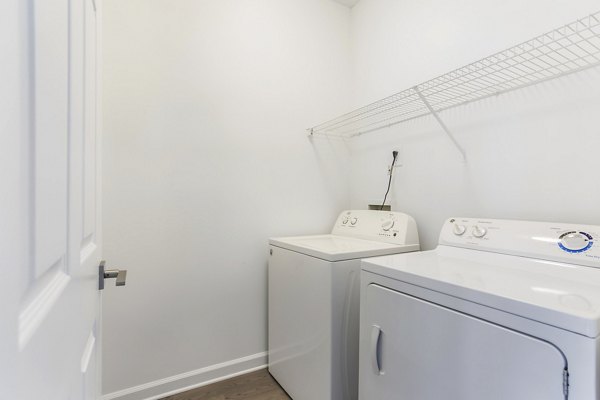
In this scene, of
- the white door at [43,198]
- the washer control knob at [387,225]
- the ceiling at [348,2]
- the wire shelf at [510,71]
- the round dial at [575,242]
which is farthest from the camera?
the ceiling at [348,2]

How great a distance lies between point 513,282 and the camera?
89cm

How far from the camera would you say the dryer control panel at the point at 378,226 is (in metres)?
1.65

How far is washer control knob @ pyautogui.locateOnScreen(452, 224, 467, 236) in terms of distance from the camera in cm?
135

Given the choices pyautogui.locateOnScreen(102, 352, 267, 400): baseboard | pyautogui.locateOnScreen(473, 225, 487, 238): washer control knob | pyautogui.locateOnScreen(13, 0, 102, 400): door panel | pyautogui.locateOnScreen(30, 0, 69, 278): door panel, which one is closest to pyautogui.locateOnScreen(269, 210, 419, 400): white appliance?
pyautogui.locateOnScreen(102, 352, 267, 400): baseboard

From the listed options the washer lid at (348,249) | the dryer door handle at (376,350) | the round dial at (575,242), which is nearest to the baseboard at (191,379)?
the washer lid at (348,249)

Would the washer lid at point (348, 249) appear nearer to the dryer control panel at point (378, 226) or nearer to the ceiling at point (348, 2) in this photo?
the dryer control panel at point (378, 226)

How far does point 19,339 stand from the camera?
0.91 ft

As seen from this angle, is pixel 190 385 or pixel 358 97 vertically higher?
pixel 358 97

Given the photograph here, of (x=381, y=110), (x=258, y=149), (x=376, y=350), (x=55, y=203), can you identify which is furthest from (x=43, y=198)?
(x=381, y=110)

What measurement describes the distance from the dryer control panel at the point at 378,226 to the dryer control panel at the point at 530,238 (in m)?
0.25

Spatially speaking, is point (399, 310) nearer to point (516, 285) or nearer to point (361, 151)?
point (516, 285)

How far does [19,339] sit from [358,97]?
2.35m

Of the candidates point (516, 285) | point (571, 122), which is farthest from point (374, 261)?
point (571, 122)

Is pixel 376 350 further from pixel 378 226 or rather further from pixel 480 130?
pixel 480 130
